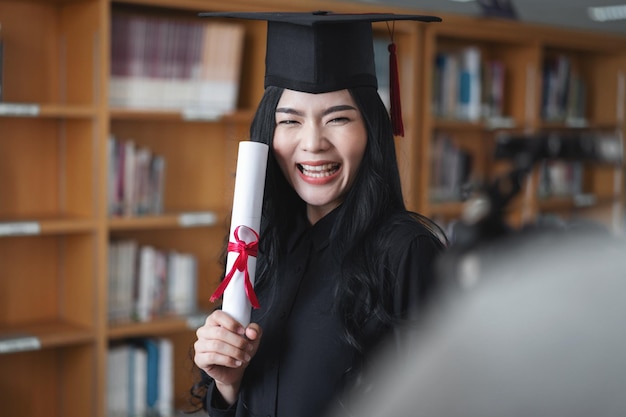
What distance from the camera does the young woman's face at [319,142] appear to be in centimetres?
145

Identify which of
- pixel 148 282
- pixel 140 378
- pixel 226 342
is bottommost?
pixel 140 378

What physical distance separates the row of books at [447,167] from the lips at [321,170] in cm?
315

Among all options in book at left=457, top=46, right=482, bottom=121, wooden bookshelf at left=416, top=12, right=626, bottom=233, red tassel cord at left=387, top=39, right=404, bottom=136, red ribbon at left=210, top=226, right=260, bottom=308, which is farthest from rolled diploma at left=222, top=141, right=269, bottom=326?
book at left=457, top=46, right=482, bottom=121

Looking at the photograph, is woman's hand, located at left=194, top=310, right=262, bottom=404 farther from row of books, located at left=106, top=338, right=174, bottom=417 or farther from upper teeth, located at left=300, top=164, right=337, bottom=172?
row of books, located at left=106, top=338, right=174, bottom=417

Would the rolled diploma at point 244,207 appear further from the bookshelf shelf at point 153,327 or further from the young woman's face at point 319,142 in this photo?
the bookshelf shelf at point 153,327

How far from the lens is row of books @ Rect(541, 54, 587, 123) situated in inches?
200

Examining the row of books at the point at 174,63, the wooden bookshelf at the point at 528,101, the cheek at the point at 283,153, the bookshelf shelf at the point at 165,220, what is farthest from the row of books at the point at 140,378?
the cheek at the point at 283,153

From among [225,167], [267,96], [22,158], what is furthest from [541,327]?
[225,167]

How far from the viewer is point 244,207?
135cm

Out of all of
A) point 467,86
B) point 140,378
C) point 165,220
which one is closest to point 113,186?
point 165,220

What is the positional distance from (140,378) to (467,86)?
2498 millimetres

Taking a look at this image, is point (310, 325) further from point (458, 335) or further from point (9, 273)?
point (9, 273)

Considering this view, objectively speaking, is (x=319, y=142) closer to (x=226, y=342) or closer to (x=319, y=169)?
(x=319, y=169)

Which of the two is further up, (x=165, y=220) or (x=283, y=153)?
(x=283, y=153)
